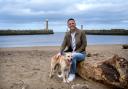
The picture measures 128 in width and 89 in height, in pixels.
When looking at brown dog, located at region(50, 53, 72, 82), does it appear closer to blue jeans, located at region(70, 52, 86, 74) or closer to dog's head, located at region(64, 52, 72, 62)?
dog's head, located at region(64, 52, 72, 62)

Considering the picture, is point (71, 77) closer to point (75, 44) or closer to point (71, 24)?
point (75, 44)

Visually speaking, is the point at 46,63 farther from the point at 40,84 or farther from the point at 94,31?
the point at 94,31

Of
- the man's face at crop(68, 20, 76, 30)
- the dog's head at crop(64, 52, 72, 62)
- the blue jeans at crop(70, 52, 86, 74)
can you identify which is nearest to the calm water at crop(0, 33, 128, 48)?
the blue jeans at crop(70, 52, 86, 74)

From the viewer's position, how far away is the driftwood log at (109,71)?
10.8 m

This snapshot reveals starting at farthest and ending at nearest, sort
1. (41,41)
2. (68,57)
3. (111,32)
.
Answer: (111,32)
(41,41)
(68,57)

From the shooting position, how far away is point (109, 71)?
36.2 feet

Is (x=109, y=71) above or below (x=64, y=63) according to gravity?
below

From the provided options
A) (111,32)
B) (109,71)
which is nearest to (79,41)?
(109,71)

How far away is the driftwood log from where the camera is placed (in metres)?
10.8

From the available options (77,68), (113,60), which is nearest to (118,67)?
(113,60)

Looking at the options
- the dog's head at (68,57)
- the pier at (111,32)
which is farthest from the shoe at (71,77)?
the pier at (111,32)

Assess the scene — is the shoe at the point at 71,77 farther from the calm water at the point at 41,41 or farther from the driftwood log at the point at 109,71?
the calm water at the point at 41,41

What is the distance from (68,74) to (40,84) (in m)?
0.92

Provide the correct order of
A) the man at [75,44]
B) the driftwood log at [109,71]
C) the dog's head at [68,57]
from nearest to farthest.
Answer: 1. the driftwood log at [109,71]
2. the dog's head at [68,57]
3. the man at [75,44]
